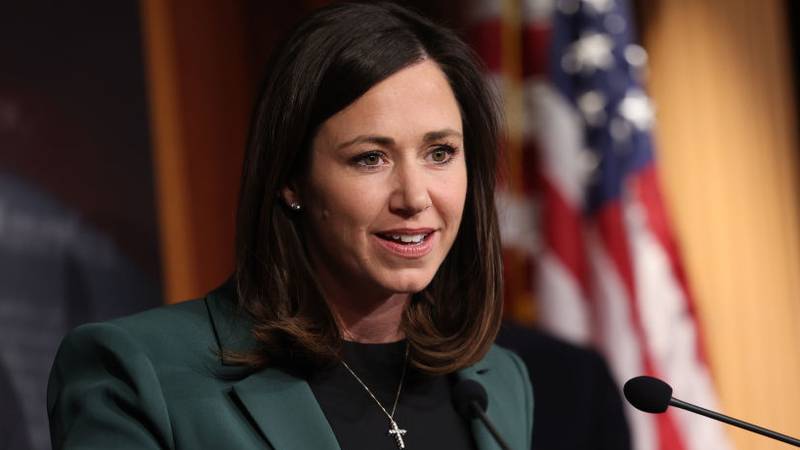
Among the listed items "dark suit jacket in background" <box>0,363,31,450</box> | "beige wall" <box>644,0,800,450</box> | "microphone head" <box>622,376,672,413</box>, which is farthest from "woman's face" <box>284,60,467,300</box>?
"beige wall" <box>644,0,800,450</box>

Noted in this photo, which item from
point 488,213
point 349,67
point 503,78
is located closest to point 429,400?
point 488,213

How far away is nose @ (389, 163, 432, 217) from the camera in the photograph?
187 centimetres

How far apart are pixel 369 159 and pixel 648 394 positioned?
587 mm

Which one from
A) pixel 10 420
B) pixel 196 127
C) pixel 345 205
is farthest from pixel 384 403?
pixel 196 127

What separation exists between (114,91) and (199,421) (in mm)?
1398

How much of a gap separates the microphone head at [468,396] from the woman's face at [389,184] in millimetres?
217

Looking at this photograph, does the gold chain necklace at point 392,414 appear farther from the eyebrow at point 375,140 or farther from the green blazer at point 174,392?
the eyebrow at point 375,140

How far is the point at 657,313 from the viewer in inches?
147

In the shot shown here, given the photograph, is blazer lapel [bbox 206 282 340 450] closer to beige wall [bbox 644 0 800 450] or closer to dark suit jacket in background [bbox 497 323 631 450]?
dark suit jacket in background [bbox 497 323 631 450]

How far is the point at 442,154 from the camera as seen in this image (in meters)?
1.96

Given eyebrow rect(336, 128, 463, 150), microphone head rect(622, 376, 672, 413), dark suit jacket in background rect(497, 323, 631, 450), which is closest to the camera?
microphone head rect(622, 376, 672, 413)

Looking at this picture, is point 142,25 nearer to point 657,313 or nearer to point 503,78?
point 503,78

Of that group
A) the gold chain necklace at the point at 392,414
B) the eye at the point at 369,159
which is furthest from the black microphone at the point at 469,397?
the eye at the point at 369,159

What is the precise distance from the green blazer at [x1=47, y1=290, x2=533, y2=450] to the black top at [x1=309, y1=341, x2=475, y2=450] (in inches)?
3.9
